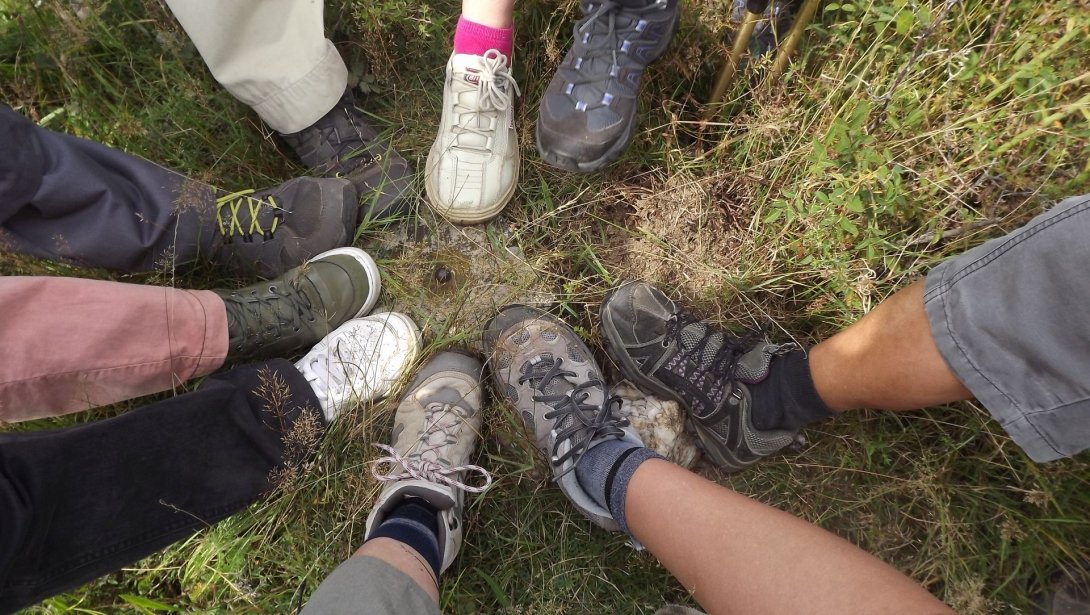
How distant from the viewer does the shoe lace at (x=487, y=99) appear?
1.92 metres

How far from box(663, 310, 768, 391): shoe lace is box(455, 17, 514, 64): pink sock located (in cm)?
115

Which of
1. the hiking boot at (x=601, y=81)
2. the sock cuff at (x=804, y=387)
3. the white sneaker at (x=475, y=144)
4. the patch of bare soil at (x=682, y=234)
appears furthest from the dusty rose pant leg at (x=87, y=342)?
the sock cuff at (x=804, y=387)

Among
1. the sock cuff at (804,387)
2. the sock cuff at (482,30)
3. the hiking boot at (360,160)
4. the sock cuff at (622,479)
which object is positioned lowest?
the sock cuff at (622,479)

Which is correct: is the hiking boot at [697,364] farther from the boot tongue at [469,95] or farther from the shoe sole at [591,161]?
the boot tongue at [469,95]

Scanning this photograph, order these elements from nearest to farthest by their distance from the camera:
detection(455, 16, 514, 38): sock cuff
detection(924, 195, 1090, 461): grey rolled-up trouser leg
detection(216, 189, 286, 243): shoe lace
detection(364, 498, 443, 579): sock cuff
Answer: detection(924, 195, 1090, 461): grey rolled-up trouser leg
detection(364, 498, 443, 579): sock cuff
detection(455, 16, 514, 38): sock cuff
detection(216, 189, 286, 243): shoe lace

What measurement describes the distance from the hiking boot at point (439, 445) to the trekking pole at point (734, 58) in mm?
1310

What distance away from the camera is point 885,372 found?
1417mm

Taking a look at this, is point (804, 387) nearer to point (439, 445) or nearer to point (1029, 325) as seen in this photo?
point (1029, 325)

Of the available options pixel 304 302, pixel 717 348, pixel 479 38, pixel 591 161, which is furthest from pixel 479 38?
pixel 717 348

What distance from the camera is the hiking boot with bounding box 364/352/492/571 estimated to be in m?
1.79

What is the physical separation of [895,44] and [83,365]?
2.49 meters

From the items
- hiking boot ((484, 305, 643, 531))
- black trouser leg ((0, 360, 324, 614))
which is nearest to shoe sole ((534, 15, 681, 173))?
hiking boot ((484, 305, 643, 531))

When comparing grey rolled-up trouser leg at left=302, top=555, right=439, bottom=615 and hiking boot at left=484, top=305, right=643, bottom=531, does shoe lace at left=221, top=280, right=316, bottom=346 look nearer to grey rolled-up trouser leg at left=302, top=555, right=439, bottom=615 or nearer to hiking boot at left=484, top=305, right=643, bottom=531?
hiking boot at left=484, top=305, right=643, bottom=531

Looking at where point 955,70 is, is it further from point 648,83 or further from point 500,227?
point 500,227
